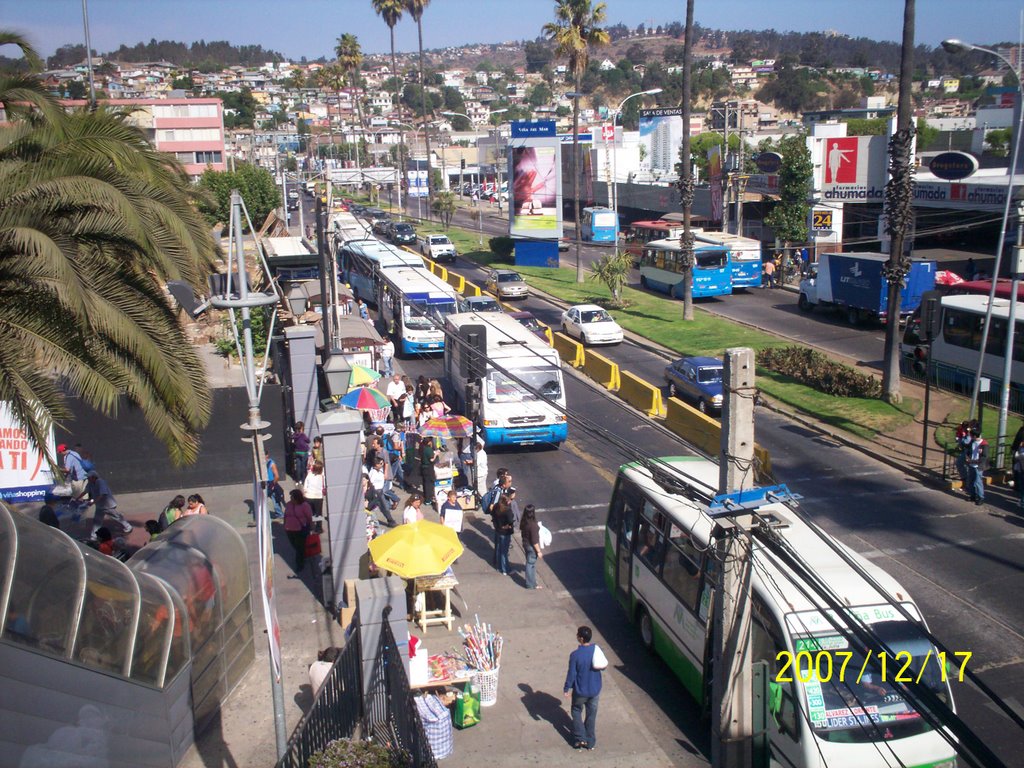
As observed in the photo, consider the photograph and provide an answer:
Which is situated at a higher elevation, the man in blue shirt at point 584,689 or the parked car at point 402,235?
the parked car at point 402,235

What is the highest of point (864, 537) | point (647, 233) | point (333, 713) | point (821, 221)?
point (821, 221)

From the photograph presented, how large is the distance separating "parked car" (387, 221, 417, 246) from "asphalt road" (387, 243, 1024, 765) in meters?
37.9

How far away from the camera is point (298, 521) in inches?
608

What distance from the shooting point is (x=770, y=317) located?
127 ft

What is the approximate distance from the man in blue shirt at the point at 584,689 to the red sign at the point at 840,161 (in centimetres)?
4283

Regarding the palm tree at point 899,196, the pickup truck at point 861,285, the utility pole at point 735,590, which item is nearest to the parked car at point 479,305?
the palm tree at point 899,196

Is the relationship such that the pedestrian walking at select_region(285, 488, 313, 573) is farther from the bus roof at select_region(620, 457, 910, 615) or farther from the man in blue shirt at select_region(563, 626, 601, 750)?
the man in blue shirt at select_region(563, 626, 601, 750)

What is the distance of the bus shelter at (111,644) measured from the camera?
7.71m

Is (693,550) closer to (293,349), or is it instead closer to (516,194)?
(293,349)

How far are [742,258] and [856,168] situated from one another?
960 cm

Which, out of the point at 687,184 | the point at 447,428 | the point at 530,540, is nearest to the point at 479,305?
the point at 687,184

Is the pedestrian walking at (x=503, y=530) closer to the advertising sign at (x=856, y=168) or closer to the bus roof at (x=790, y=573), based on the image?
the bus roof at (x=790, y=573)

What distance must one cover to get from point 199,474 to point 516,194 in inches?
1314

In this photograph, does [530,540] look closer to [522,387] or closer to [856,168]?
[522,387]
